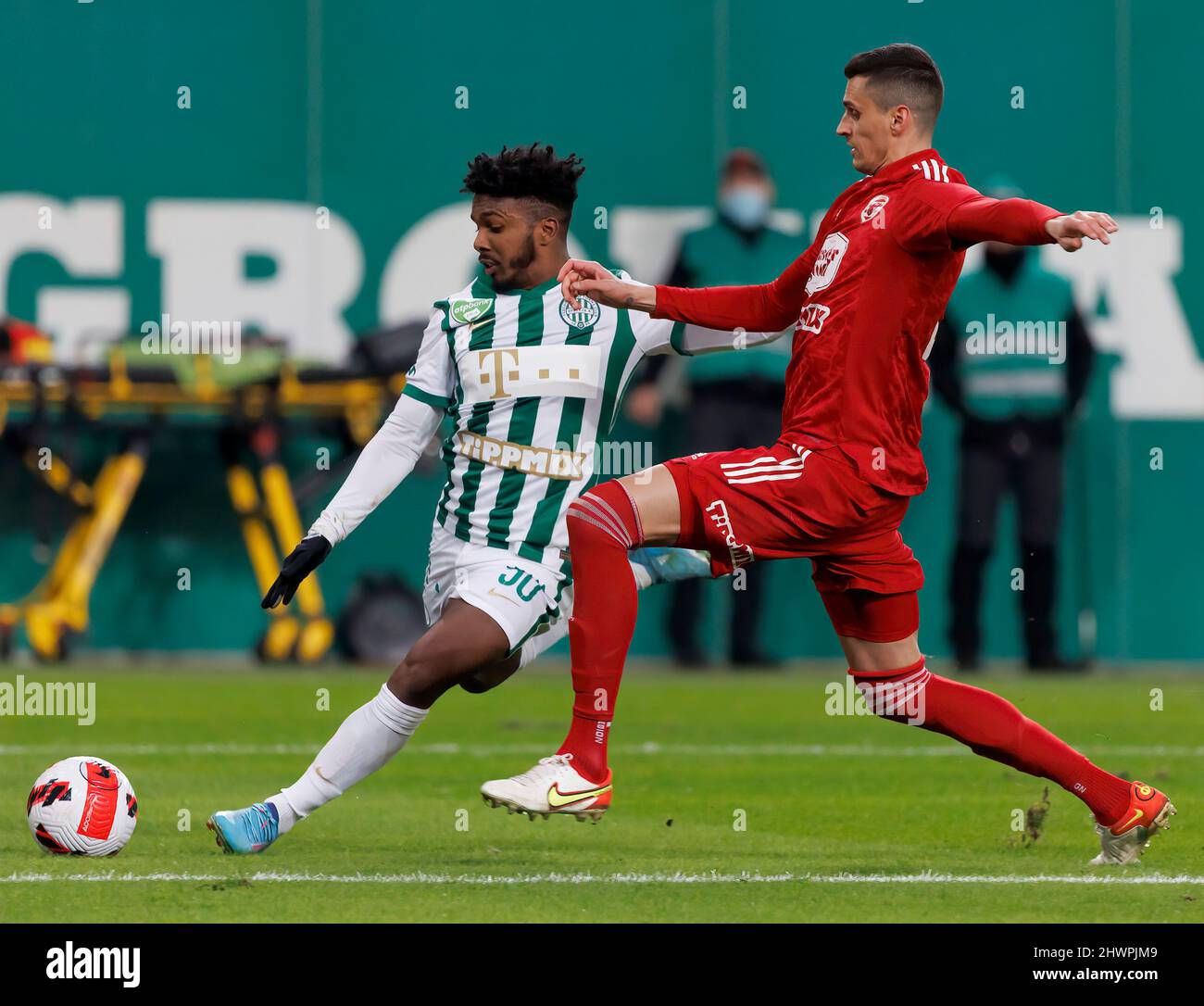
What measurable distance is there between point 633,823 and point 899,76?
2.65 metres

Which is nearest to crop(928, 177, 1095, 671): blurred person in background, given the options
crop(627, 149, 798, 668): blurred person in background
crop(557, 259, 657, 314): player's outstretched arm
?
crop(627, 149, 798, 668): blurred person in background

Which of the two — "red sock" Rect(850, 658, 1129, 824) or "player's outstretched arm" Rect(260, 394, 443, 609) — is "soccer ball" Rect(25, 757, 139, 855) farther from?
"red sock" Rect(850, 658, 1129, 824)

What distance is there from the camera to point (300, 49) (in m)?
14.7

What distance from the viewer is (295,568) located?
5855mm

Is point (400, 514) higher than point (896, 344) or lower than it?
lower

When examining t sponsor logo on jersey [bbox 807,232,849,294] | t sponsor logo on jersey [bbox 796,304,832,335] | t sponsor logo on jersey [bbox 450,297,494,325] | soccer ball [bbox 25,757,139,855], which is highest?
t sponsor logo on jersey [bbox 807,232,849,294]

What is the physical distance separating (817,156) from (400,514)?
3.75 metres

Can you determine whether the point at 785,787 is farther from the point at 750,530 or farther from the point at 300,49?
the point at 300,49

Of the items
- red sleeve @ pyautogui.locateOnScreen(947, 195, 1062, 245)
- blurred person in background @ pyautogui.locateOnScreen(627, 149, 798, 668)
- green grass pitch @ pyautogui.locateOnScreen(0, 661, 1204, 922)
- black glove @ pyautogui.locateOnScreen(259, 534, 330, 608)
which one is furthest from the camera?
blurred person in background @ pyautogui.locateOnScreen(627, 149, 798, 668)

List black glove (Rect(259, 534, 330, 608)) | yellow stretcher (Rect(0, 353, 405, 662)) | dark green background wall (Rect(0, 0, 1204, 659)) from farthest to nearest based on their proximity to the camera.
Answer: dark green background wall (Rect(0, 0, 1204, 659)) < yellow stretcher (Rect(0, 353, 405, 662)) < black glove (Rect(259, 534, 330, 608))

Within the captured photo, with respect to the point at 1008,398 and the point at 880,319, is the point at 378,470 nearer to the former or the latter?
the point at 880,319

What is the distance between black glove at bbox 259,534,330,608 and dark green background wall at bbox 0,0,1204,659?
8583 mm

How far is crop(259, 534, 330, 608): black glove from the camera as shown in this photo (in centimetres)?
586

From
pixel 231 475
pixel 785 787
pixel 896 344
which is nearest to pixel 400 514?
pixel 231 475
